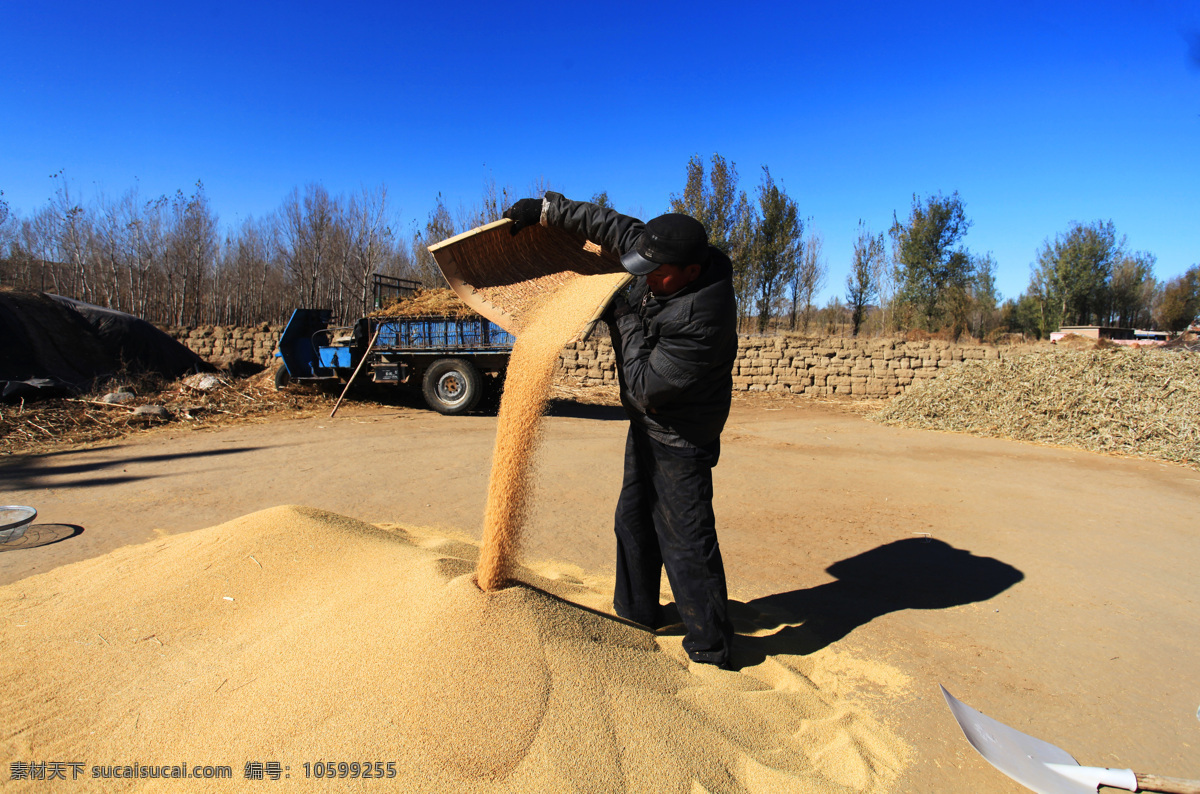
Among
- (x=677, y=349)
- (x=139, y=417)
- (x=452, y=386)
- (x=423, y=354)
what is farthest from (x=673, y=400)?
(x=139, y=417)

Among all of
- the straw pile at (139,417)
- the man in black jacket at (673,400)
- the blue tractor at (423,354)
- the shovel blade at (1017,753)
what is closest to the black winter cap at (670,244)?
the man in black jacket at (673,400)

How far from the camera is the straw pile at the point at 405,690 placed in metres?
1.60

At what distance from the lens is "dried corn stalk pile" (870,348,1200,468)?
25.3ft

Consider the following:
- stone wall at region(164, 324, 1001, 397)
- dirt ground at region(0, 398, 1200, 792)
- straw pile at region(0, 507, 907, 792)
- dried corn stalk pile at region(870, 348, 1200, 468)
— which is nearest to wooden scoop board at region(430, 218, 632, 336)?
straw pile at region(0, 507, 907, 792)

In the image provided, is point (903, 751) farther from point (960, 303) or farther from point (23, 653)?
point (960, 303)

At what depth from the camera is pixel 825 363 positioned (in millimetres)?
13625

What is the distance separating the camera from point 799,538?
4121 millimetres

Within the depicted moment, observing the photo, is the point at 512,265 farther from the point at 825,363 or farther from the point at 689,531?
the point at 825,363

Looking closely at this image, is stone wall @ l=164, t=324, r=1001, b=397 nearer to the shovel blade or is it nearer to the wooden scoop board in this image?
the wooden scoop board

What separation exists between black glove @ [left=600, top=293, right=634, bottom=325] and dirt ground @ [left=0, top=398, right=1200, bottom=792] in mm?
1436

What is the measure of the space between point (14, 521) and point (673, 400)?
393 cm

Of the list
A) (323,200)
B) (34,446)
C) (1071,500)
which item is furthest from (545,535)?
(323,200)

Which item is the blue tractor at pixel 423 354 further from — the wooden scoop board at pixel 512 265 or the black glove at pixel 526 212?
the black glove at pixel 526 212

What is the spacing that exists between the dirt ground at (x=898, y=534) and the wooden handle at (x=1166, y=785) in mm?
157
